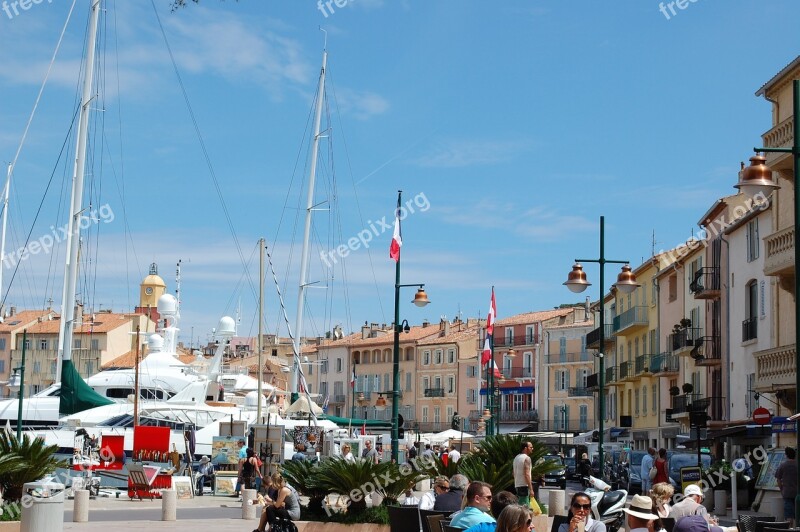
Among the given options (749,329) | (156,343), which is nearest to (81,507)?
(749,329)

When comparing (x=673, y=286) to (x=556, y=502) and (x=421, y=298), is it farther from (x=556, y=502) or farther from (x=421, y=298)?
(x=556, y=502)

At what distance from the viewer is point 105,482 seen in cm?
3416

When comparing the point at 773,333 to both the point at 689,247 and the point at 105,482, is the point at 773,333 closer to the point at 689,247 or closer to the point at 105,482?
the point at 689,247

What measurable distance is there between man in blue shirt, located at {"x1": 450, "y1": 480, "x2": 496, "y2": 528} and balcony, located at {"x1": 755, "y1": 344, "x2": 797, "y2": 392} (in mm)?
Result: 22345

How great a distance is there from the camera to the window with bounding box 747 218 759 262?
42250 millimetres

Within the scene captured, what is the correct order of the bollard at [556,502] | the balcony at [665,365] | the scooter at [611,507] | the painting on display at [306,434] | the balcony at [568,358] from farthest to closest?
1. the balcony at [568,358]
2. the balcony at [665,365]
3. the painting on display at [306,434]
4. the bollard at [556,502]
5. the scooter at [611,507]

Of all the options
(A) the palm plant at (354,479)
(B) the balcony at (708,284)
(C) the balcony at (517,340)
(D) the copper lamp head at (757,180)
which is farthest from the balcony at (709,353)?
(C) the balcony at (517,340)

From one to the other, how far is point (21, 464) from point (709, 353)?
36304 mm

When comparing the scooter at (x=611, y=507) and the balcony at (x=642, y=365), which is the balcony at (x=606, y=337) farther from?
the scooter at (x=611, y=507)

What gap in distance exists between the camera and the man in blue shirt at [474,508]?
11.8 m

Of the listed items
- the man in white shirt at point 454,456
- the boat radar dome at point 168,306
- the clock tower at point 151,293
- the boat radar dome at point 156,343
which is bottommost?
the man in white shirt at point 454,456

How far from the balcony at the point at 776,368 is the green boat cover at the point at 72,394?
66.6 feet

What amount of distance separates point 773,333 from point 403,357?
8135 cm

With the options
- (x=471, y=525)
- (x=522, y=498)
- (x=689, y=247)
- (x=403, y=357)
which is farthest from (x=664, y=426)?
(x=403, y=357)
